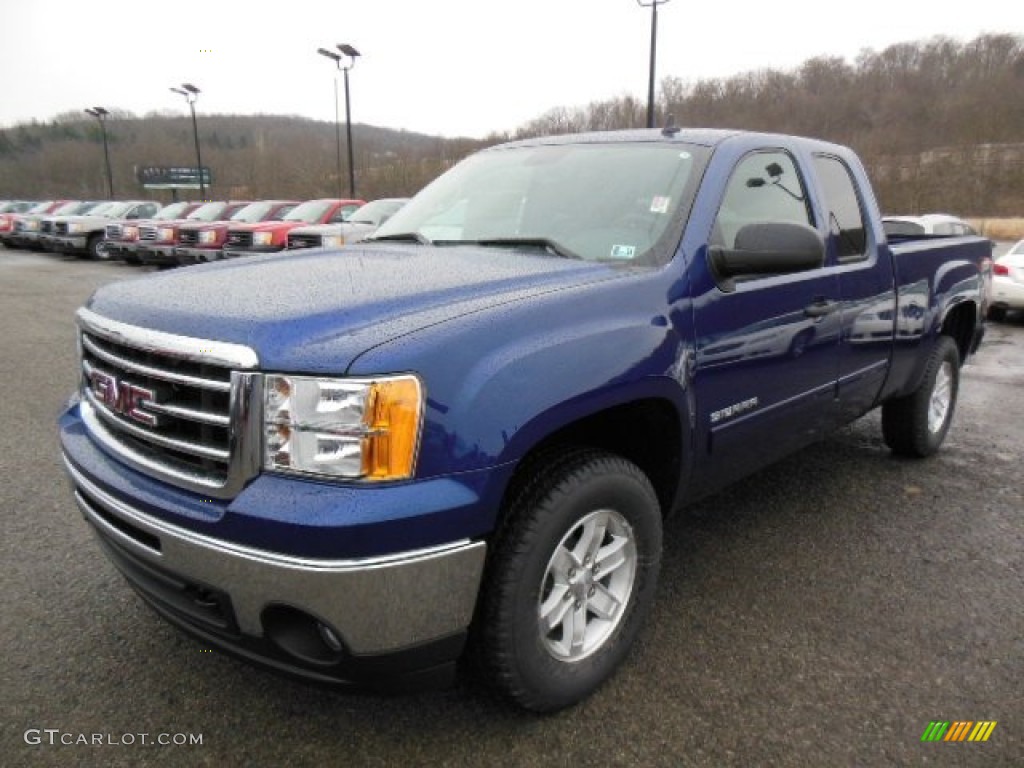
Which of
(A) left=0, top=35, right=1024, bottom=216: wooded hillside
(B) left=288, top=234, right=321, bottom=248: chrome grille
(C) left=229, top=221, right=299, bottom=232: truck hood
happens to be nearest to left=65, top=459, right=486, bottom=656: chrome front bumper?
(B) left=288, top=234, right=321, bottom=248: chrome grille

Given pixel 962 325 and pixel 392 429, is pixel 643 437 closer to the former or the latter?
pixel 392 429

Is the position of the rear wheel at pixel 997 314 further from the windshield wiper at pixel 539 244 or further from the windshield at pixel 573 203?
the windshield wiper at pixel 539 244

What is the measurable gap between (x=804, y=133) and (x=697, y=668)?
219 ft

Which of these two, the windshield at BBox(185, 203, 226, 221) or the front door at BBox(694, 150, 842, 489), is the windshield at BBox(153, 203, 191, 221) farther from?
the front door at BBox(694, 150, 842, 489)

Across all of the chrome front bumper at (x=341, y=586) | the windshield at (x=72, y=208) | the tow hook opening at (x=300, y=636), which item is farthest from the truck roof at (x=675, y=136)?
the windshield at (x=72, y=208)

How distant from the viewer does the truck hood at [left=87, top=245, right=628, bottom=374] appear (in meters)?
1.89

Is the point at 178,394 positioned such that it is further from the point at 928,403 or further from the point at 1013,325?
the point at 1013,325

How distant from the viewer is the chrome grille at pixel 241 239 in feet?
47.7

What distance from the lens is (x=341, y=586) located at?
179 cm

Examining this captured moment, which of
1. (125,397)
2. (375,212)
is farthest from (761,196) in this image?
(375,212)

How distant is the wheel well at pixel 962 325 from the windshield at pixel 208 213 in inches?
714

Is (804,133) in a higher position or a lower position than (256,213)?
higher

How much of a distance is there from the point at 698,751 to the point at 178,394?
1.76 meters

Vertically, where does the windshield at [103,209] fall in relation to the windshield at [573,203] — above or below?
below
